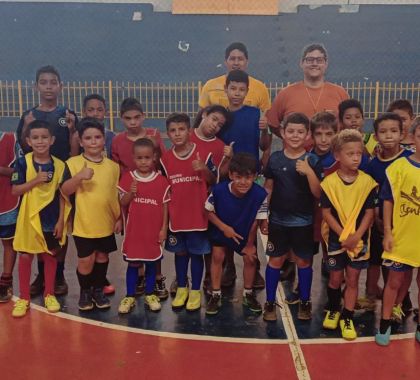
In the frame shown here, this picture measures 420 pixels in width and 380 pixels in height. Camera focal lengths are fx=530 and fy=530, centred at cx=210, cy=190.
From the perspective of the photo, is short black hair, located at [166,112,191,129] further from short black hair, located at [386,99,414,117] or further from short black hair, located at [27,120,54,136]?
short black hair, located at [386,99,414,117]

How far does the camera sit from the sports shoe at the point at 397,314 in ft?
13.7

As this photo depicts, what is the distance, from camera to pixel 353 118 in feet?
14.7

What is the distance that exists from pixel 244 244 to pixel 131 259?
0.92 meters

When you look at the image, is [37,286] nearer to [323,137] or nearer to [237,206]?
[237,206]

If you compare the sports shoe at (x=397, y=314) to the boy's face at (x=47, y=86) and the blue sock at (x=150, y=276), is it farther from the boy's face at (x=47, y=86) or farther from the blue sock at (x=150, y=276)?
the boy's face at (x=47, y=86)

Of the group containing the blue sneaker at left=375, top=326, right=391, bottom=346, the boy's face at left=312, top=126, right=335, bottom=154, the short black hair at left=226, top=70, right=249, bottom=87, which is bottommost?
the blue sneaker at left=375, top=326, right=391, bottom=346

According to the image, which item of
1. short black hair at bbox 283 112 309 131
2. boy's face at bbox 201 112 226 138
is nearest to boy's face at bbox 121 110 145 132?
boy's face at bbox 201 112 226 138

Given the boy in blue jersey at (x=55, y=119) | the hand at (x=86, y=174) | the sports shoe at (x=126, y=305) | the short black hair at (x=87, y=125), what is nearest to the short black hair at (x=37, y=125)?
the short black hair at (x=87, y=125)

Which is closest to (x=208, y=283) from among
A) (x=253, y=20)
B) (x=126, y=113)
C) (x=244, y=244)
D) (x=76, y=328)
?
(x=244, y=244)

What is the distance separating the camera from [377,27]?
1966 cm

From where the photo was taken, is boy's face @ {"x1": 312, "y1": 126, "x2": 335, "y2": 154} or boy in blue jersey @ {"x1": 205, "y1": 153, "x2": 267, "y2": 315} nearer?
boy in blue jersey @ {"x1": 205, "y1": 153, "x2": 267, "y2": 315}

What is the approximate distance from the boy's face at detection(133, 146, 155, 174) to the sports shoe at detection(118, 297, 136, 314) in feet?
3.65

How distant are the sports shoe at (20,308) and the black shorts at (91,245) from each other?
1.95 feet

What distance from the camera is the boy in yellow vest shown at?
A: 13.8 feet
